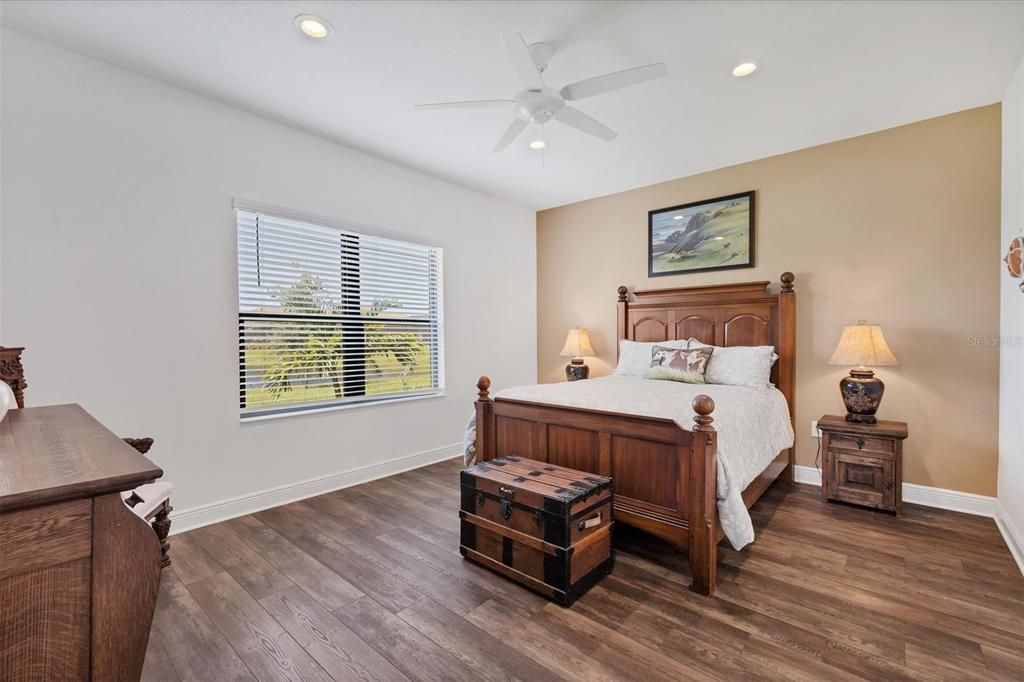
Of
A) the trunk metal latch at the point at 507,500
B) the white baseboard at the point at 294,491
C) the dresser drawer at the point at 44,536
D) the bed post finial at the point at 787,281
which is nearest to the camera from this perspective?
the dresser drawer at the point at 44,536

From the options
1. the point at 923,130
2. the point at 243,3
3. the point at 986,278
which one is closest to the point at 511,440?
the point at 243,3

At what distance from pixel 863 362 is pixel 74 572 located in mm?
3898

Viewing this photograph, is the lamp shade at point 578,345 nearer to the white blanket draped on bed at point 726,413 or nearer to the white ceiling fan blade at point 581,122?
the white blanket draped on bed at point 726,413

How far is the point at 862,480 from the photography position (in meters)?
3.05

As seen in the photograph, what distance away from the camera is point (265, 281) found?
10.4ft

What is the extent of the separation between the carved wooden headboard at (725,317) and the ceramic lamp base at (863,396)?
0.47 metres

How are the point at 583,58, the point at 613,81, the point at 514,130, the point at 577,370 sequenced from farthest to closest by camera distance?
the point at 577,370, the point at 514,130, the point at 583,58, the point at 613,81

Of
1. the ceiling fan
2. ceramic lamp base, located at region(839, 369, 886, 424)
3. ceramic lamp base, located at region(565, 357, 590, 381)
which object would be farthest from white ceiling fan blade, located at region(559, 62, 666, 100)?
ceramic lamp base, located at region(565, 357, 590, 381)

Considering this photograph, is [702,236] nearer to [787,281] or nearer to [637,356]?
[787,281]

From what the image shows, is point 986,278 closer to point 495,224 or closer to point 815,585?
point 815,585

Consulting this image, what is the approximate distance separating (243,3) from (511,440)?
2.66 m

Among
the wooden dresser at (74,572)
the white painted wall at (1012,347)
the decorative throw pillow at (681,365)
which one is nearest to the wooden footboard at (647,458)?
the decorative throw pillow at (681,365)

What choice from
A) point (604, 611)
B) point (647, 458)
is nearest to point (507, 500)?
point (604, 611)

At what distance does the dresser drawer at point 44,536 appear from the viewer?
2.44 ft
